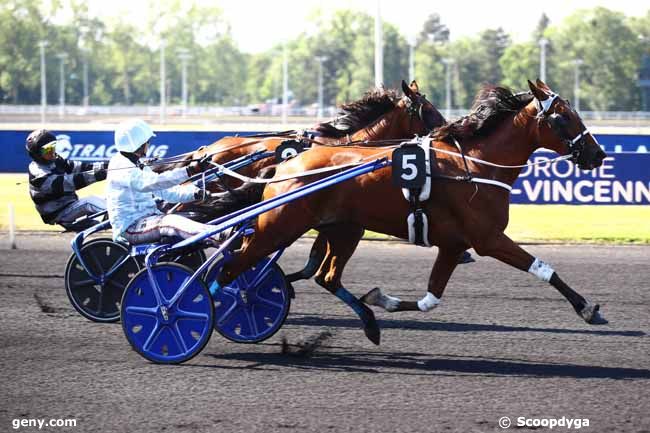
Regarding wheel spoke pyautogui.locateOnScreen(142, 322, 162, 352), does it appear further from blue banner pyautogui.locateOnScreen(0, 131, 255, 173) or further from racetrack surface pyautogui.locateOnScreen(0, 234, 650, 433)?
blue banner pyautogui.locateOnScreen(0, 131, 255, 173)

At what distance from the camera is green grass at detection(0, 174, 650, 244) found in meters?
14.1

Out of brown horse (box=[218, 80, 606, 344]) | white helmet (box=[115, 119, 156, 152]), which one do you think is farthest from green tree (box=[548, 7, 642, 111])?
white helmet (box=[115, 119, 156, 152])

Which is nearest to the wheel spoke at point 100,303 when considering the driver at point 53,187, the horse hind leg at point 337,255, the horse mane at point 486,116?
the driver at point 53,187

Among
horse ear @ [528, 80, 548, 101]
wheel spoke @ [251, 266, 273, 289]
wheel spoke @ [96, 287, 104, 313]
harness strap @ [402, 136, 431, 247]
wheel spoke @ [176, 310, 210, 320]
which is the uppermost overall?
horse ear @ [528, 80, 548, 101]

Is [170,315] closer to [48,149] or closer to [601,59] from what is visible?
[48,149]

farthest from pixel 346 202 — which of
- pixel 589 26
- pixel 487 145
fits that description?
pixel 589 26

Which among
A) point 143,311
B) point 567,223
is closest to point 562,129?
point 143,311

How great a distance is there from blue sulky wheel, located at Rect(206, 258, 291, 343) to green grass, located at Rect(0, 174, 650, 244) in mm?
7036

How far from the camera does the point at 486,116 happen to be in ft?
24.4

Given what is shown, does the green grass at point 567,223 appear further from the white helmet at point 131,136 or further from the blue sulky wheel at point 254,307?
the white helmet at point 131,136

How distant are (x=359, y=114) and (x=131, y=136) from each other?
2.98m

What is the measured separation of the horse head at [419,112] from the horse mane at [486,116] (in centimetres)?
193

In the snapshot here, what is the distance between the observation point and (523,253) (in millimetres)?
6949

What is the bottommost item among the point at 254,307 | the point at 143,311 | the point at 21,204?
the point at 21,204
